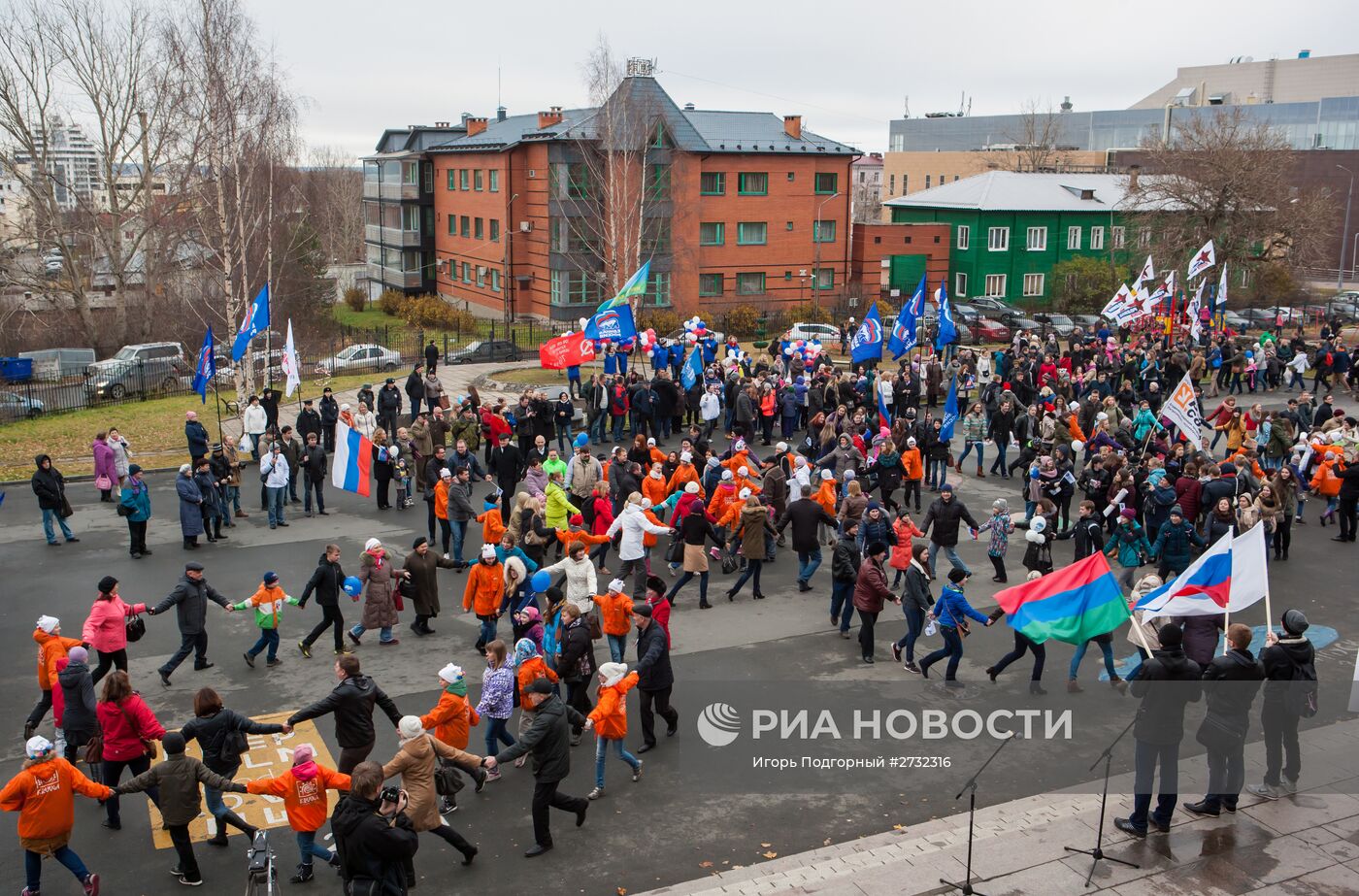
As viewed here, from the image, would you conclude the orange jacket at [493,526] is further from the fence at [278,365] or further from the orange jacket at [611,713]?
the fence at [278,365]

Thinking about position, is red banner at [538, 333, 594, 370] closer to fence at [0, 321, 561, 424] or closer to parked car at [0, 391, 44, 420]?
fence at [0, 321, 561, 424]

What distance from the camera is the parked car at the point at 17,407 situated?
2959cm

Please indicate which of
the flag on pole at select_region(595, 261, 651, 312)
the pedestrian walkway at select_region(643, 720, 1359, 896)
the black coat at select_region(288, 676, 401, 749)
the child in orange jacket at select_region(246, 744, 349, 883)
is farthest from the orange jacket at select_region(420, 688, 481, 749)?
the flag on pole at select_region(595, 261, 651, 312)

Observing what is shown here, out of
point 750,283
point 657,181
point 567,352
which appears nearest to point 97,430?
point 567,352

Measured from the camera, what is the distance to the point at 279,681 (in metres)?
12.5

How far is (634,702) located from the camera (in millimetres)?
12070

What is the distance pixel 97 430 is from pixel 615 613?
864 inches

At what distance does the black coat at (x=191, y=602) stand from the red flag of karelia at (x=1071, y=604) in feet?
28.6

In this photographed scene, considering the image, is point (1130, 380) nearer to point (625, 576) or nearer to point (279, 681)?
point (625, 576)

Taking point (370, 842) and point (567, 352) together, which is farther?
point (567, 352)

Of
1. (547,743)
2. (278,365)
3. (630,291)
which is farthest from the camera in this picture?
(278,365)

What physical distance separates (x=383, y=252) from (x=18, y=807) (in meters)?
64.9

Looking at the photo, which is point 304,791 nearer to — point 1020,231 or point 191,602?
point 191,602

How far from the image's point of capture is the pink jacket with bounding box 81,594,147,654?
11609 mm
